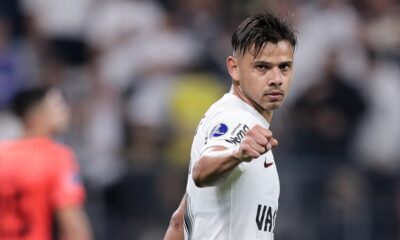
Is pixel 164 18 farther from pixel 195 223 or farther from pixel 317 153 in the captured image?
pixel 195 223

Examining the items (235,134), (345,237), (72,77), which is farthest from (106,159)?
(235,134)

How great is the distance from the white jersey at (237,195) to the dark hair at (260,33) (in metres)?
0.26

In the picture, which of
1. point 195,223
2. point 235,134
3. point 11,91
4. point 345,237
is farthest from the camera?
point 11,91

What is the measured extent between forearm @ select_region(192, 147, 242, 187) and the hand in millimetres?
64

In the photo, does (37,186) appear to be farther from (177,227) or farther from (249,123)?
(249,123)

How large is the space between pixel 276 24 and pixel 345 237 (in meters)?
6.27

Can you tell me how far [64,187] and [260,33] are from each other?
3649mm

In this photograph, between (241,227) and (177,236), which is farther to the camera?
(177,236)

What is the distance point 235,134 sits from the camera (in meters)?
4.85

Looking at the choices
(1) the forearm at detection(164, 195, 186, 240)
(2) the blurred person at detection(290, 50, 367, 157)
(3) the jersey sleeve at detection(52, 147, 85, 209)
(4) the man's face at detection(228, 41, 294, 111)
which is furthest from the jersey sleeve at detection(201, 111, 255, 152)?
(2) the blurred person at detection(290, 50, 367, 157)

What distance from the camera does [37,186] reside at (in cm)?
840

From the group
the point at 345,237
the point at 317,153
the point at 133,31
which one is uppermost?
the point at 133,31

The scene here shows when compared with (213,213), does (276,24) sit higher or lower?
higher

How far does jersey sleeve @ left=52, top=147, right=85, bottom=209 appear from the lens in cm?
838
